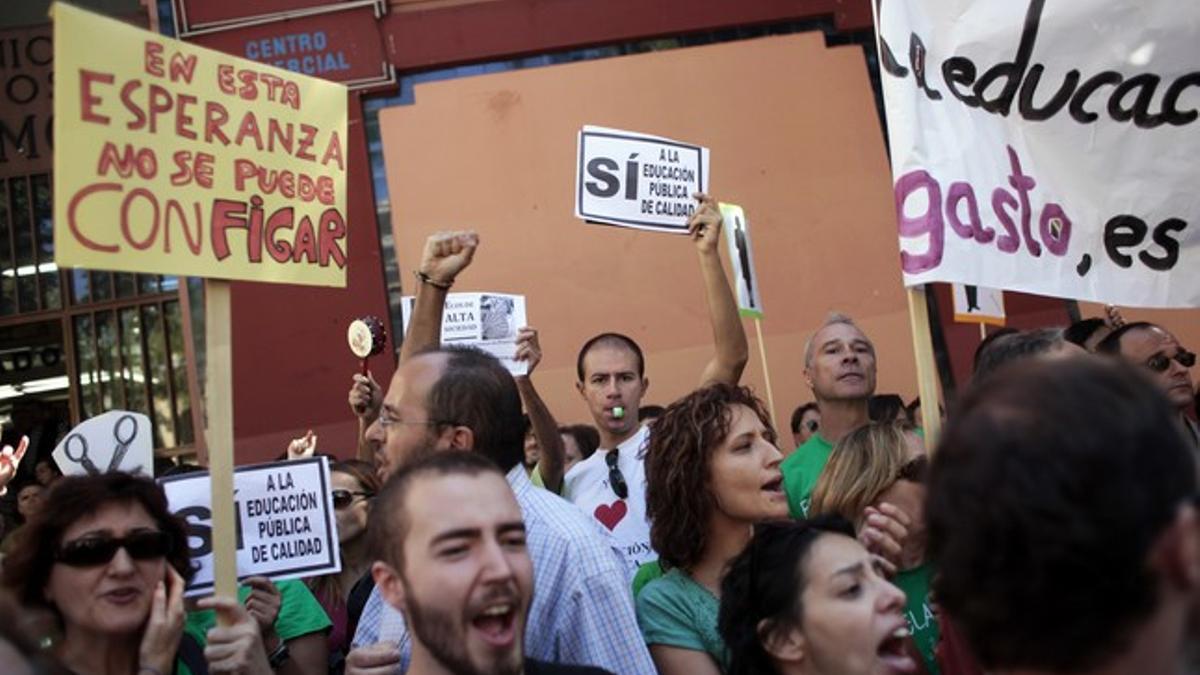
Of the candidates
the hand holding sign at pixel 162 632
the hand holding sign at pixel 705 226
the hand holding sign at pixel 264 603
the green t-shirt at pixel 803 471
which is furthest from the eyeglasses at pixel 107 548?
the hand holding sign at pixel 705 226

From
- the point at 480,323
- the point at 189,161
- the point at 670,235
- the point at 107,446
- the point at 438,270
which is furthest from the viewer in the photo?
the point at 670,235

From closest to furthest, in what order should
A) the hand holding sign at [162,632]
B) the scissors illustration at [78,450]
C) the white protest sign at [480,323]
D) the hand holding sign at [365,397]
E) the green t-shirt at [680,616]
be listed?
the hand holding sign at [162,632]
the green t-shirt at [680,616]
the scissors illustration at [78,450]
the hand holding sign at [365,397]
the white protest sign at [480,323]

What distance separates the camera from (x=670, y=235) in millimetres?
9070

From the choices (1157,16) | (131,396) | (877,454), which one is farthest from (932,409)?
(131,396)

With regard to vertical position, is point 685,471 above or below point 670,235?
below

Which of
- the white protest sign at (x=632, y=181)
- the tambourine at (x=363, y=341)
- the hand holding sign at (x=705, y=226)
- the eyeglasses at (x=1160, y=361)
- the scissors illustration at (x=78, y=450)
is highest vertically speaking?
the white protest sign at (x=632, y=181)

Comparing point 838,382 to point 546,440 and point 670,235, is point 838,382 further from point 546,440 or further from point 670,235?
point 670,235

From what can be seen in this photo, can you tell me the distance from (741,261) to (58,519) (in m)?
3.73

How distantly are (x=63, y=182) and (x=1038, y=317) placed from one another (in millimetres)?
7091

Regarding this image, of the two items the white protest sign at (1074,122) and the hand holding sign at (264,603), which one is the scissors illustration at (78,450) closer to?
the hand holding sign at (264,603)

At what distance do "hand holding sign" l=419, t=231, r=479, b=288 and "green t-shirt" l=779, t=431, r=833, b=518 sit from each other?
1338 mm

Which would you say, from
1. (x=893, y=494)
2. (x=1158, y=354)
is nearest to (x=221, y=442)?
(x=893, y=494)

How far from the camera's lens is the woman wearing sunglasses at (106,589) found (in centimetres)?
340

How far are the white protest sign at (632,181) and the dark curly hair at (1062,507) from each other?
469cm
